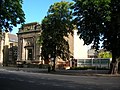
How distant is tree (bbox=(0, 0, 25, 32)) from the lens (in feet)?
96.5

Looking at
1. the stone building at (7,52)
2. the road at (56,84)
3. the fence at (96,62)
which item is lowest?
the road at (56,84)

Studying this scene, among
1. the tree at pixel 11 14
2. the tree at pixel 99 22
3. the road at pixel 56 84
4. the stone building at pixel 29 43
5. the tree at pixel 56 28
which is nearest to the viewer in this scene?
the road at pixel 56 84

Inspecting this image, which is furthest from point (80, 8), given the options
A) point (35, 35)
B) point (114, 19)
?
point (35, 35)

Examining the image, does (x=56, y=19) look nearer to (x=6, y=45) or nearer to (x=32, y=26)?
(x=32, y=26)

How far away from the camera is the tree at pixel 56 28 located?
6138cm

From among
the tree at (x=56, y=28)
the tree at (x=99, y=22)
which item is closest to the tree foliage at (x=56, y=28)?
the tree at (x=56, y=28)

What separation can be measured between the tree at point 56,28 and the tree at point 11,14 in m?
29.6

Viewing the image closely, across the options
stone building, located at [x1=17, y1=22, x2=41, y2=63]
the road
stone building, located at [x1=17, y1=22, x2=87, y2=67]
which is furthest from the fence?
the road

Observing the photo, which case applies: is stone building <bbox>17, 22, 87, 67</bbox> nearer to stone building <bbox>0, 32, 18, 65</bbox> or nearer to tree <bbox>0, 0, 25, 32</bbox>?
stone building <bbox>0, 32, 18, 65</bbox>

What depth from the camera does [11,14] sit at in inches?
1203

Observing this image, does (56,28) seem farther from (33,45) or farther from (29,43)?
(29,43)

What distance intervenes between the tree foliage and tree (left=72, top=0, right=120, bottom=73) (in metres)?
12.8

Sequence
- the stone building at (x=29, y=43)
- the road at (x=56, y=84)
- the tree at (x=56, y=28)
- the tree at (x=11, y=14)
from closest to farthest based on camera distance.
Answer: the road at (x=56, y=84), the tree at (x=11, y=14), the tree at (x=56, y=28), the stone building at (x=29, y=43)

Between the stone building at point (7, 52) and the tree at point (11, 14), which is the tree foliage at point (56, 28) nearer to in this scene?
the tree at point (11, 14)
